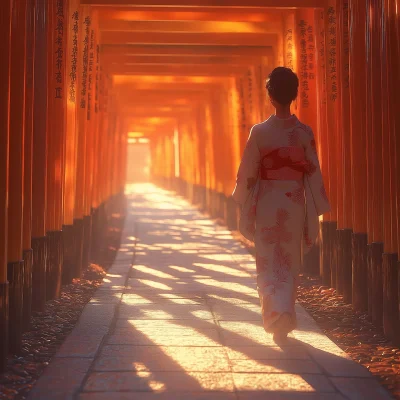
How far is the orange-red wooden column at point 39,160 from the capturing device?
22.1ft

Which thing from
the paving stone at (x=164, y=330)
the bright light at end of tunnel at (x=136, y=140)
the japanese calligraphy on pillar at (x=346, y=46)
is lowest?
the paving stone at (x=164, y=330)

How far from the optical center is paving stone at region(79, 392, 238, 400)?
4062 millimetres

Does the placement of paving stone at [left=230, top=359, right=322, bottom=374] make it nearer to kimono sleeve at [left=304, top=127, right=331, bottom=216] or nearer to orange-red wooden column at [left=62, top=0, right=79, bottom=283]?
A: kimono sleeve at [left=304, top=127, right=331, bottom=216]

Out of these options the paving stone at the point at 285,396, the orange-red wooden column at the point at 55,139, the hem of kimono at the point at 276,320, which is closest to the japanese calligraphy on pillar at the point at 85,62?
the orange-red wooden column at the point at 55,139

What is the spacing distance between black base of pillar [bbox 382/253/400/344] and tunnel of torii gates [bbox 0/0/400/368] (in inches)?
0.4

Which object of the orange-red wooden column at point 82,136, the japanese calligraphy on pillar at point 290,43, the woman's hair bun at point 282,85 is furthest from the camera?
the japanese calligraphy on pillar at point 290,43

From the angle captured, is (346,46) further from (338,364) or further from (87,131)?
(87,131)

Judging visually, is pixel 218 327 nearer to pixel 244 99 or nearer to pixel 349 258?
pixel 349 258

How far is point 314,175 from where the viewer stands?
18.4ft

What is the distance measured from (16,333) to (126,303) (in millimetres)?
1958

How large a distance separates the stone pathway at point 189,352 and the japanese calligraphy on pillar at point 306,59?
90.8 inches

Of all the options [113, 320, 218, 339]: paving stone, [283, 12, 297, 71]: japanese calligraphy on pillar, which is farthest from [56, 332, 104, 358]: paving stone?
[283, 12, 297, 71]: japanese calligraphy on pillar

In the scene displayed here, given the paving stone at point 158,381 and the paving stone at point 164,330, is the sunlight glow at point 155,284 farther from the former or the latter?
the paving stone at point 158,381

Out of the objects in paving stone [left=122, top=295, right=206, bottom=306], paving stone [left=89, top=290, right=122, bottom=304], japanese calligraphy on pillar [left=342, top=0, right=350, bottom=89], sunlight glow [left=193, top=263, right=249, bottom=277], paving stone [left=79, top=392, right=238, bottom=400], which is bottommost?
paving stone [left=79, top=392, right=238, bottom=400]
